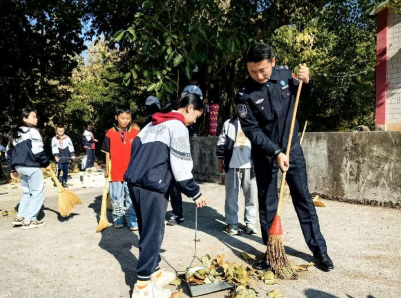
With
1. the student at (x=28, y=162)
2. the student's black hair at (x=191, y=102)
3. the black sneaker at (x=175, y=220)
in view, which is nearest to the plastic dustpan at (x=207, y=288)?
the student's black hair at (x=191, y=102)

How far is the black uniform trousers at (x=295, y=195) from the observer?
12.1 ft

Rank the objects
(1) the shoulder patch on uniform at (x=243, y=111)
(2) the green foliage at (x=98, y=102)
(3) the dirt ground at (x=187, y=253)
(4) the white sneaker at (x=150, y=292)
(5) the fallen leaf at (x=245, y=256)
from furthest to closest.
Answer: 1. (2) the green foliage at (x=98, y=102)
2. (5) the fallen leaf at (x=245, y=256)
3. (1) the shoulder patch on uniform at (x=243, y=111)
4. (3) the dirt ground at (x=187, y=253)
5. (4) the white sneaker at (x=150, y=292)

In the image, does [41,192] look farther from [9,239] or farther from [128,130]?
[128,130]

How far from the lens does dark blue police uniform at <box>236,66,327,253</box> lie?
11.9 ft

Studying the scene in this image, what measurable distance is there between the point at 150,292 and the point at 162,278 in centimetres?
27

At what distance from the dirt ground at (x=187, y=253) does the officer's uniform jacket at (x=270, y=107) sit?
128cm

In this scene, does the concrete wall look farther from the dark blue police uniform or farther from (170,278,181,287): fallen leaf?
(170,278,181,287): fallen leaf

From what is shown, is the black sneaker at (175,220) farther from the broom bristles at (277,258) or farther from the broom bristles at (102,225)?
the broom bristles at (277,258)

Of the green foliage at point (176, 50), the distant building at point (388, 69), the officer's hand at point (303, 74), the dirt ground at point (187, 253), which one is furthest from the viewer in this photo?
the distant building at point (388, 69)

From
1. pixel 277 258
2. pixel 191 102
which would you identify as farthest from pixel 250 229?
pixel 191 102

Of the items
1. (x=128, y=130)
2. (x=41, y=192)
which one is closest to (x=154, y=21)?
(x=128, y=130)

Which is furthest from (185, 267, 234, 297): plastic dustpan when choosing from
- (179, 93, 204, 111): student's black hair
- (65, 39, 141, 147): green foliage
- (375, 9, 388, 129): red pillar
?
(65, 39, 141, 147): green foliage

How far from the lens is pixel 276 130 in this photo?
370cm

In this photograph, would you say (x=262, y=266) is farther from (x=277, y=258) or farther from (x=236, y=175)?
(x=236, y=175)
